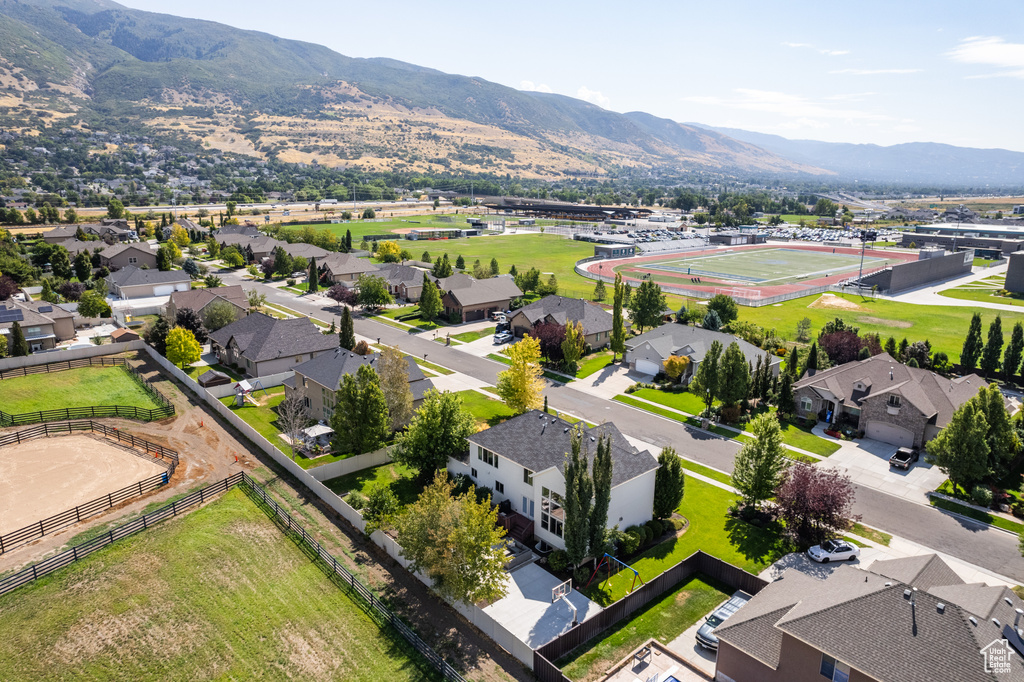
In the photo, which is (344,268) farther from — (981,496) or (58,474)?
(981,496)

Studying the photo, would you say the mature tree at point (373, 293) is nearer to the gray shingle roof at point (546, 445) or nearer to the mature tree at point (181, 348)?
the mature tree at point (181, 348)

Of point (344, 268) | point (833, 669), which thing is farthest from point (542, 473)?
point (344, 268)

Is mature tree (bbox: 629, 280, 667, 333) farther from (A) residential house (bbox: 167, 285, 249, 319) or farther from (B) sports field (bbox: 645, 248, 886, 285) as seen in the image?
(B) sports field (bbox: 645, 248, 886, 285)

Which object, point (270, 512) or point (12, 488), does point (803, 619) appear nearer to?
point (270, 512)

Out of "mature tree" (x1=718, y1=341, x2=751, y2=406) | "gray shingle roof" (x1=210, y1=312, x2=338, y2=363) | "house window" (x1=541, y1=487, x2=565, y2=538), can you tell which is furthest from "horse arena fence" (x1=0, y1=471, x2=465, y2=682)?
"mature tree" (x1=718, y1=341, x2=751, y2=406)

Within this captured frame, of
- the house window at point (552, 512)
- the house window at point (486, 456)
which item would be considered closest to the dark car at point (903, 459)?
the house window at point (552, 512)

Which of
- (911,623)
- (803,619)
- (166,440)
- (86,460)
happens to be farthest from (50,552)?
(911,623)
